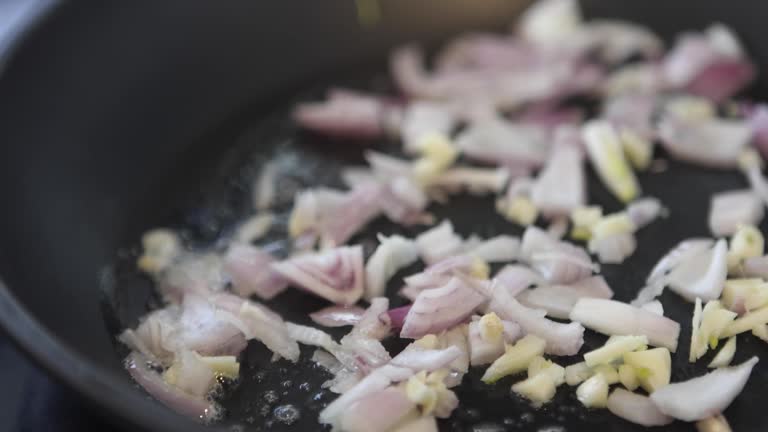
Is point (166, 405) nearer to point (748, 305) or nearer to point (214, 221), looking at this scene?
point (214, 221)

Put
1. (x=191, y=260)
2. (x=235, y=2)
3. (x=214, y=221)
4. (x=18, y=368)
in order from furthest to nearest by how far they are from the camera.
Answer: (x=235, y=2) < (x=214, y=221) < (x=191, y=260) < (x=18, y=368)

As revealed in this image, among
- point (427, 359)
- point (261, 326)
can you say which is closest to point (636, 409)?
point (427, 359)

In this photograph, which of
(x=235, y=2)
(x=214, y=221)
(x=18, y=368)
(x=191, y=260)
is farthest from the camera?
(x=235, y=2)

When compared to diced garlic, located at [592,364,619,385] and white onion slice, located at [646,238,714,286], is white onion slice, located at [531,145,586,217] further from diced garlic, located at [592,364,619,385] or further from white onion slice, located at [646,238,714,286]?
diced garlic, located at [592,364,619,385]

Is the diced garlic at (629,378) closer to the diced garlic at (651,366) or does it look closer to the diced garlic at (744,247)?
the diced garlic at (651,366)

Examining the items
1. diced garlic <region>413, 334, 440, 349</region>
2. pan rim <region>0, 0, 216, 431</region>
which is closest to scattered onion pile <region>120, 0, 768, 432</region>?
diced garlic <region>413, 334, 440, 349</region>

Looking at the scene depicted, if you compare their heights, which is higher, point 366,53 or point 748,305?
point 366,53

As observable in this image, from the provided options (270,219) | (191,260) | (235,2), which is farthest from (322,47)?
(191,260)

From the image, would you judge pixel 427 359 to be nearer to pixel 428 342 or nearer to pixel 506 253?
pixel 428 342
